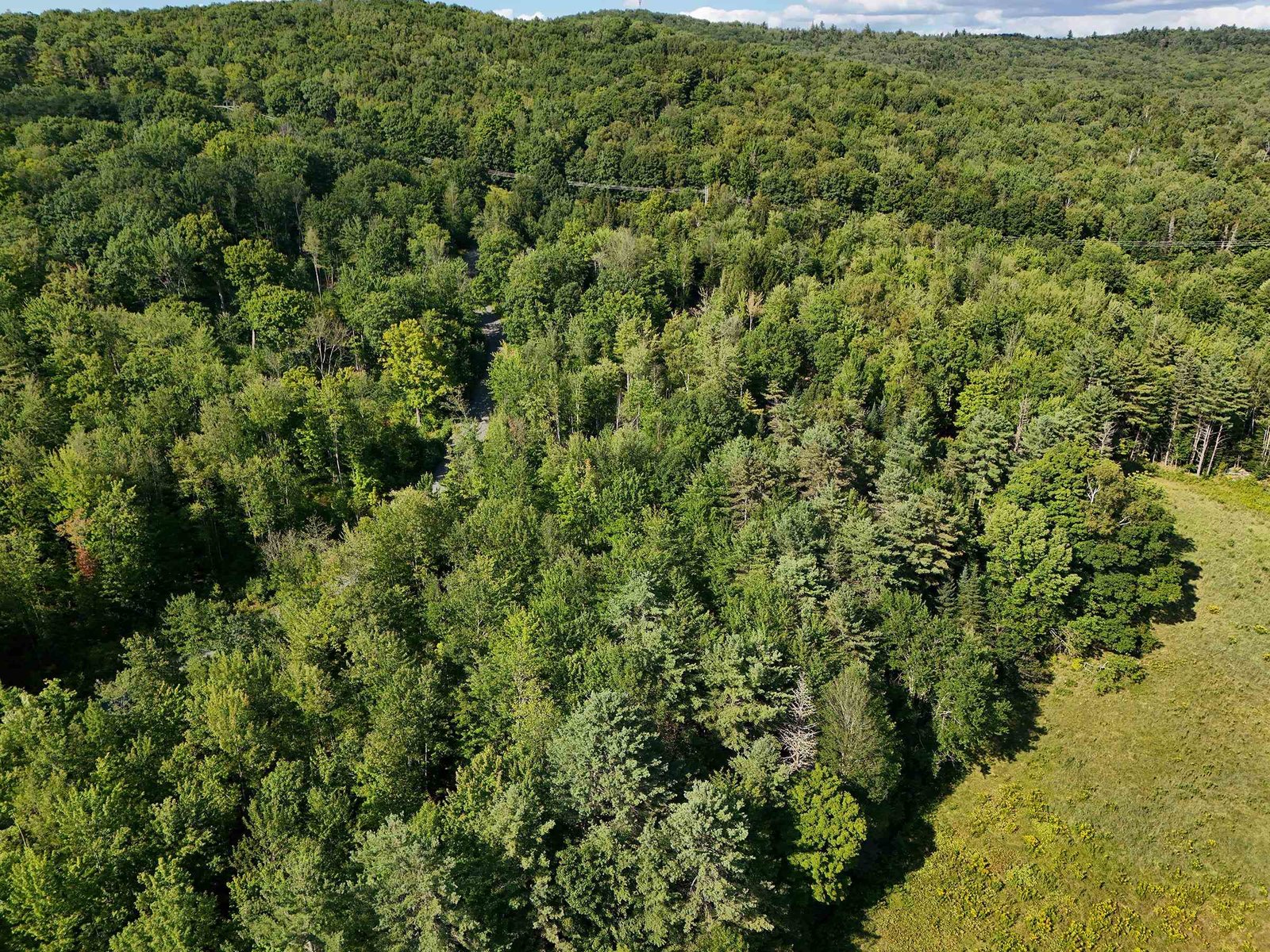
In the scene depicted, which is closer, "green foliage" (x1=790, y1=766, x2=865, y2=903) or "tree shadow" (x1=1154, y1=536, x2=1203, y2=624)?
"green foliage" (x1=790, y1=766, x2=865, y2=903)

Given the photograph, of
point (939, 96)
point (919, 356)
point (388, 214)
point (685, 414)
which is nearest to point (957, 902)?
point (685, 414)

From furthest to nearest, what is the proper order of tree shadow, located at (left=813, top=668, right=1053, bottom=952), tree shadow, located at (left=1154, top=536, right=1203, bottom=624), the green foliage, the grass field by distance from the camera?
tree shadow, located at (left=1154, top=536, right=1203, bottom=624) < tree shadow, located at (left=813, top=668, right=1053, bottom=952) < the grass field < the green foliage

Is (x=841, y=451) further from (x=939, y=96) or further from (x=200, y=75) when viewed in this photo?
(x=200, y=75)

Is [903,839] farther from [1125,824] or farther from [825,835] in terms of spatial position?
[1125,824]

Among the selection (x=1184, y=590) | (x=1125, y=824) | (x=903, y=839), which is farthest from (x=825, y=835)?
(x=1184, y=590)

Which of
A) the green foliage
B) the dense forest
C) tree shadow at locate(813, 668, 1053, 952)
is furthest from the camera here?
tree shadow at locate(813, 668, 1053, 952)

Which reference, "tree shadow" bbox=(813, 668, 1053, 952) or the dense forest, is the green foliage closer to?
the dense forest

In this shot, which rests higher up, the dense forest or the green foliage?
the dense forest

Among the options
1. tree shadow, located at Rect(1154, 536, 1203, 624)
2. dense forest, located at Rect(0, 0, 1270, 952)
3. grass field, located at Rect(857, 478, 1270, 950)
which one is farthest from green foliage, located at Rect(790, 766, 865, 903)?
tree shadow, located at Rect(1154, 536, 1203, 624)
